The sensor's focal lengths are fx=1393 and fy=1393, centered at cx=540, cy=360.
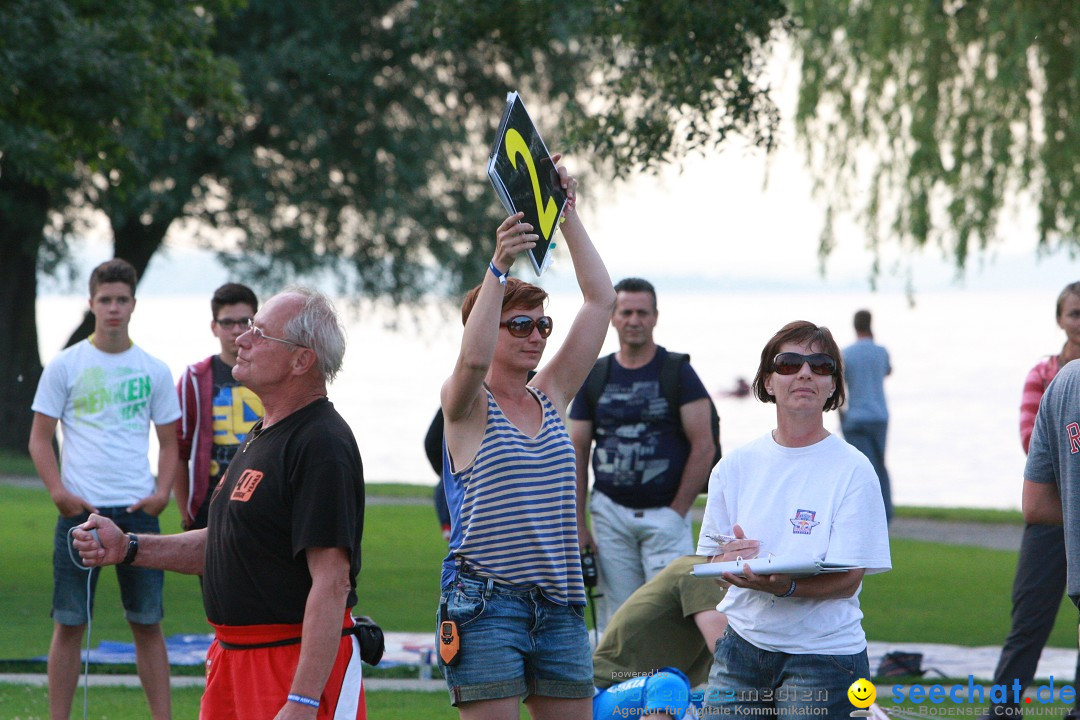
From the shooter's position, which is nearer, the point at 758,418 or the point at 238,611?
the point at 238,611

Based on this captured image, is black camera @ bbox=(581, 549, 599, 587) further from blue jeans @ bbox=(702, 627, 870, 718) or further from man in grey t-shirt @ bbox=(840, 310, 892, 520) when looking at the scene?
man in grey t-shirt @ bbox=(840, 310, 892, 520)

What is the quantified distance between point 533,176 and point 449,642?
1422 mm

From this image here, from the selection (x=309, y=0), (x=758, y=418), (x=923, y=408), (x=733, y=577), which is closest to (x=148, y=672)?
(x=733, y=577)

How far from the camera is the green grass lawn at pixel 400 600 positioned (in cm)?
707

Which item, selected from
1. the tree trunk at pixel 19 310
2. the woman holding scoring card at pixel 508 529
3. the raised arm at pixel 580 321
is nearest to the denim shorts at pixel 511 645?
the woman holding scoring card at pixel 508 529

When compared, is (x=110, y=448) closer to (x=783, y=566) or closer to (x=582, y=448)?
(x=582, y=448)

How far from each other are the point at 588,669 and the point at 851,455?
102 cm

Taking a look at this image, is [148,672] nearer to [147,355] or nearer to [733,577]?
[147,355]

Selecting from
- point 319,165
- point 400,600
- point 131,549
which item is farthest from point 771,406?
point 131,549

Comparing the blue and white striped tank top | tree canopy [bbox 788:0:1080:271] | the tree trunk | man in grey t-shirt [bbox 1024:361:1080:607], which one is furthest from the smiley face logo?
the tree trunk

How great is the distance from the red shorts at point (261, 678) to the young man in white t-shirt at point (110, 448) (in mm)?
2708

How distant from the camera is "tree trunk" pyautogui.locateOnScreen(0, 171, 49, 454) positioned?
63.9 feet

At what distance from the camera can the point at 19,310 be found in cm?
2114

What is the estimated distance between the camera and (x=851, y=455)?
4.15 meters
